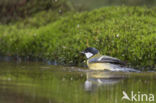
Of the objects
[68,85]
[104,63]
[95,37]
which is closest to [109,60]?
[104,63]

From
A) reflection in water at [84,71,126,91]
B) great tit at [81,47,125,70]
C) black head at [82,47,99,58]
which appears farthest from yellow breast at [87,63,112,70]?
black head at [82,47,99,58]

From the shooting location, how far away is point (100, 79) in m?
8.21

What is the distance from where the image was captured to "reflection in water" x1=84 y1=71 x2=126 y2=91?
7332mm

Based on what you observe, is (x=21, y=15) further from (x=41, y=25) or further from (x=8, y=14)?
(x=41, y=25)

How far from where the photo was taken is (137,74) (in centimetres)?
927

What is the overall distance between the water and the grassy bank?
133 cm

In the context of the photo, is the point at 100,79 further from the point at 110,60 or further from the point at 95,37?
the point at 95,37

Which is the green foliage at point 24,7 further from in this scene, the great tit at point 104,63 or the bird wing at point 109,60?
the bird wing at point 109,60

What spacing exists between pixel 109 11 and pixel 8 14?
669 centimetres

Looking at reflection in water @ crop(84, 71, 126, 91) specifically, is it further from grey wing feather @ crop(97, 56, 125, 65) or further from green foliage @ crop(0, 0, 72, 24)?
green foliage @ crop(0, 0, 72, 24)

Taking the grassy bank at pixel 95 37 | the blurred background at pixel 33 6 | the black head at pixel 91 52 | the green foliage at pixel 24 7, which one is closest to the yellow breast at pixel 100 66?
the black head at pixel 91 52

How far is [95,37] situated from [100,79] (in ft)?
12.4

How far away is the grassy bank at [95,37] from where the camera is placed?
10805mm

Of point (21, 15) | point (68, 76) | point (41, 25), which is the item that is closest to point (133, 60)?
point (68, 76)
